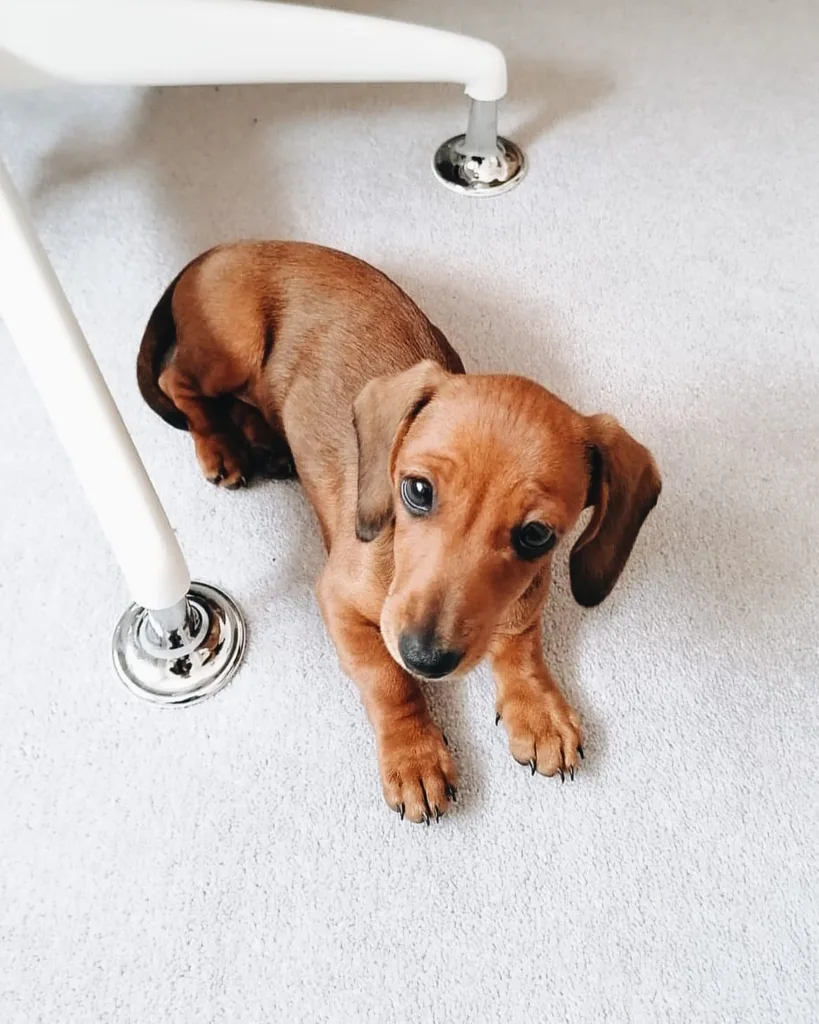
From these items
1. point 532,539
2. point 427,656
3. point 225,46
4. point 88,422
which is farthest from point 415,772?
point 225,46

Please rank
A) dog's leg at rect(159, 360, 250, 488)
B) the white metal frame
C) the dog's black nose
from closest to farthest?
the dog's black nose, dog's leg at rect(159, 360, 250, 488), the white metal frame

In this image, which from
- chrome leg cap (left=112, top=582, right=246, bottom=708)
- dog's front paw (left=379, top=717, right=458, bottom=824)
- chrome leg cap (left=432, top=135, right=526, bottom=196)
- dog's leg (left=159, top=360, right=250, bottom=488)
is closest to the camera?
dog's front paw (left=379, top=717, right=458, bottom=824)

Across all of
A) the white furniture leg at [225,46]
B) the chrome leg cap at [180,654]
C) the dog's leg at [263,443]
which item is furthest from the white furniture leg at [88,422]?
the white furniture leg at [225,46]

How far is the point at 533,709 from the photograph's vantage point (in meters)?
1.62

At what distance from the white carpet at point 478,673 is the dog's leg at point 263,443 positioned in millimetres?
59

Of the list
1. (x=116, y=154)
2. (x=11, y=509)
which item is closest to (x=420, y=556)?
(x=11, y=509)

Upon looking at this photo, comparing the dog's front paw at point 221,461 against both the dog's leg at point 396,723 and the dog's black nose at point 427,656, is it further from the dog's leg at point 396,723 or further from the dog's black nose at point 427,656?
the dog's black nose at point 427,656

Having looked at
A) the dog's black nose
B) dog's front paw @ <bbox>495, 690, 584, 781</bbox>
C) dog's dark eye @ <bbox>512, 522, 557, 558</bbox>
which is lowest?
dog's front paw @ <bbox>495, 690, 584, 781</bbox>

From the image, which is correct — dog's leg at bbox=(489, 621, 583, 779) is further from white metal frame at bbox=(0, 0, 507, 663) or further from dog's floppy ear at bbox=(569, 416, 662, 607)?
white metal frame at bbox=(0, 0, 507, 663)

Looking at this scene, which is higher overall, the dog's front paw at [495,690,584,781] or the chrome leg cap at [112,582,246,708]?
the chrome leg cap at [112,582,246,708]

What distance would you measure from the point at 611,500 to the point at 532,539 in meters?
0.15

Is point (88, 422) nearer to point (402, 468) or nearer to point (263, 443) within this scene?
point (402, 468)

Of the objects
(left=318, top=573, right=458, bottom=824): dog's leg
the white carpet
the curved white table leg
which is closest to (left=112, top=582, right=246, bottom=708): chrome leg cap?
the white carpet

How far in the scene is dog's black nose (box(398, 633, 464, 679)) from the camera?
132 centimetres
